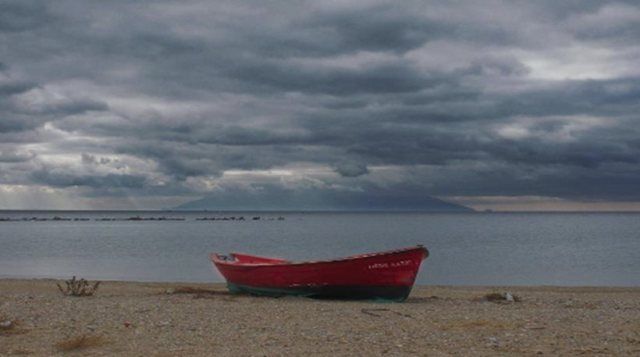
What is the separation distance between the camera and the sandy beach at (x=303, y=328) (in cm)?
1280

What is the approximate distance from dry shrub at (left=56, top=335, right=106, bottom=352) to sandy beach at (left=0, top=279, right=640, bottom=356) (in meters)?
0.02

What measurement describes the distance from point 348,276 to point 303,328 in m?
7.91

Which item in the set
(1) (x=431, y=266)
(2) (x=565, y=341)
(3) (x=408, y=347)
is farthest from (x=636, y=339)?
(1) (x=431, y=266)

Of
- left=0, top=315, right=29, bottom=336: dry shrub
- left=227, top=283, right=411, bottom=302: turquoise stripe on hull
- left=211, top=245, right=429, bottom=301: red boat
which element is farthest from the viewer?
left=227, top=283, right=411, bottom=302: turquoise stripe on hull

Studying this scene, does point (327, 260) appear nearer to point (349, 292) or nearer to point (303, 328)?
point (349, 292)

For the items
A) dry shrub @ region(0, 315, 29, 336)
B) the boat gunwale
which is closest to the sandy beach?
dry shrub @ region(0, 315, 29, 336)

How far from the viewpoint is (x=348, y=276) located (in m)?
23.1

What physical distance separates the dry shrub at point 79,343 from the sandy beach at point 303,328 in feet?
0.07

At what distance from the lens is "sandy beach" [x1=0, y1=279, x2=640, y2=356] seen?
1280cm

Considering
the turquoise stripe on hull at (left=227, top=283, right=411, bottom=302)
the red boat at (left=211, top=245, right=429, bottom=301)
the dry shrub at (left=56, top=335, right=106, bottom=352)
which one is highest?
the red boat at (left=211, top=245, right=429, bottom=301)

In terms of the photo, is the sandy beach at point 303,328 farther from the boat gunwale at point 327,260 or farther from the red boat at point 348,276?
the boat gunwale at point 327,260

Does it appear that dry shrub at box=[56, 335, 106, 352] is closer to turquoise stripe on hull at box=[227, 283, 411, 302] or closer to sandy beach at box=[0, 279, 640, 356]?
sandy beach at box=[0, 279, 640, 356]

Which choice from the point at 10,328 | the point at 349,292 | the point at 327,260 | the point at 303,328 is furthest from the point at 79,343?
the point at 327,260

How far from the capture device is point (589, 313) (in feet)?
61.0
